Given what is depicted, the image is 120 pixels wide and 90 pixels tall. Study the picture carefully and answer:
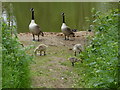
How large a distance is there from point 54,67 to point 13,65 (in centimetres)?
237

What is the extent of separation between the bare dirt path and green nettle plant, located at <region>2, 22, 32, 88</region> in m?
0.56

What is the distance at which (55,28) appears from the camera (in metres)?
16.2

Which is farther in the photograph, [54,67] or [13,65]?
[54,67]

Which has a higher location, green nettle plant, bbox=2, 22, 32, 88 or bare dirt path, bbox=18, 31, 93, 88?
green nettle plant, bbox=2, 22, 32, 88

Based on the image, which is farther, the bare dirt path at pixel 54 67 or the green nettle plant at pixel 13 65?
the bare dirt path at pixel 54 67

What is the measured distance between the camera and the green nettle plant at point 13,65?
16.0 ft

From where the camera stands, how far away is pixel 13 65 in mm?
5504

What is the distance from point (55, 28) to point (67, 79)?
31.4ft

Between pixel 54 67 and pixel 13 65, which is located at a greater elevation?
pixel 13 65

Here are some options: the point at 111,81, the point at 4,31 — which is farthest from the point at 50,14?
the point at 111,81

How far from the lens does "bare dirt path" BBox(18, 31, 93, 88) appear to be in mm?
6422

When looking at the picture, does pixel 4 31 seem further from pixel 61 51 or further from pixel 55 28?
pixel 55 28

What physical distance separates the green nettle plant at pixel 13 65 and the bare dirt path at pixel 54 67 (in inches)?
22.2

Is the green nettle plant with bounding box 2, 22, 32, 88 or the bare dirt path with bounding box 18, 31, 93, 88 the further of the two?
the bare dirt path with bounding box 18, 31, 93, 88
